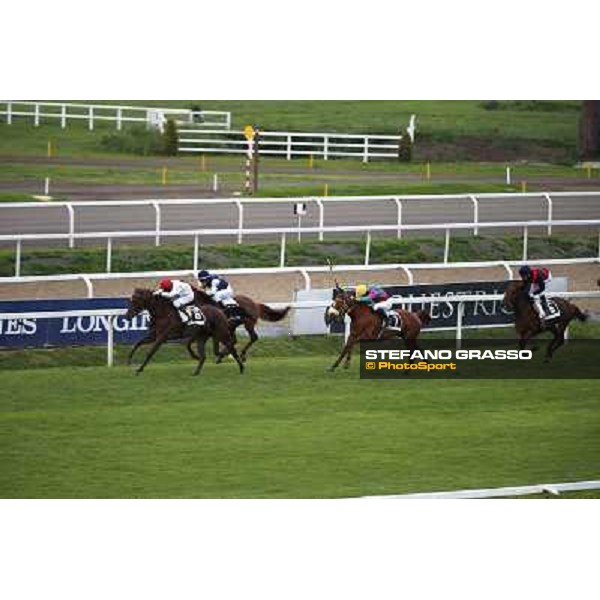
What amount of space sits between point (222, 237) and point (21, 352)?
5.12 metres

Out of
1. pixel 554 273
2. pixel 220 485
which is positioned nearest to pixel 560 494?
pixel 220 485

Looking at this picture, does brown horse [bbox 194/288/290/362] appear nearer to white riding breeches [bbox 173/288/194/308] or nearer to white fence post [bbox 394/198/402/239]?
white riding breeches [bbox 173/288/194/308]

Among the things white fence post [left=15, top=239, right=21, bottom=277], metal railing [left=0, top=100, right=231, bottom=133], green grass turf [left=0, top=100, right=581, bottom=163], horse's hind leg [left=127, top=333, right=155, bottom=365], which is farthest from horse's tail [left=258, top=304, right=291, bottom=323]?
metal railing [left=0, top=100, right=231, bottom=133]

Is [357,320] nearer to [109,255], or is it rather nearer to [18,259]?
[109,255]

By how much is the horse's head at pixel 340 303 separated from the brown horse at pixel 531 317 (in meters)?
1.96

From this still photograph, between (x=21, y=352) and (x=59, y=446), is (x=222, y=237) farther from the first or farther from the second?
(x=59, y=446)

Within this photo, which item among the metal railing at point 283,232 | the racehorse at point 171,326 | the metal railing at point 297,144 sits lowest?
the racehorse at point 171,326

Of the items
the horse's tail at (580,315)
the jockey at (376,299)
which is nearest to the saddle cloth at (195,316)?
the jockey at (376,299)

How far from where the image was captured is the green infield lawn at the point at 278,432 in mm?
17297

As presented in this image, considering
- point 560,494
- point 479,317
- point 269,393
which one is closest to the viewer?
point 560,494

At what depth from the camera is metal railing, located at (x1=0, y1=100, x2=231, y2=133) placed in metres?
28.0

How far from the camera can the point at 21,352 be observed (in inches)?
861

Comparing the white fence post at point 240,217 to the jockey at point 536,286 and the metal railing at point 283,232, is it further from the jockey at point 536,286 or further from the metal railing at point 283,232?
the jockey at point 536,286

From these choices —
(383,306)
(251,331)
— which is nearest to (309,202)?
(251,331)
